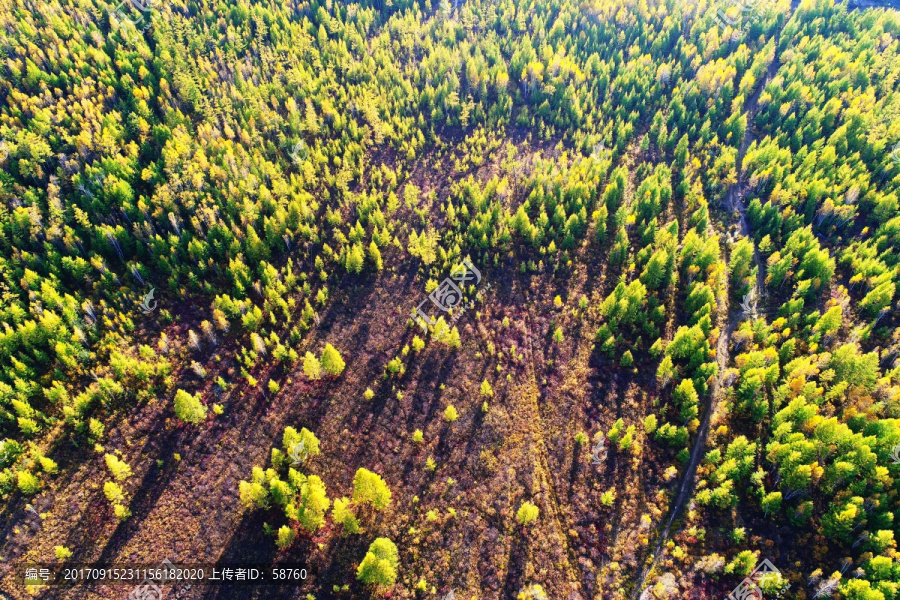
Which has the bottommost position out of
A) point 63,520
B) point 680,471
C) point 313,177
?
point 63,520

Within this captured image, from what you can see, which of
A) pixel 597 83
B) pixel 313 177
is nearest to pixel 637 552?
pixel 313 177

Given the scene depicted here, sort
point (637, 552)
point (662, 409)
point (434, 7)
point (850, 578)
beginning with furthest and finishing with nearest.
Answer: point (434, 7) → point (662, 409) → point (637, 552) → point (850, 578)

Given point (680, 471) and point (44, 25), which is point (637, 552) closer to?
point (680, 471)

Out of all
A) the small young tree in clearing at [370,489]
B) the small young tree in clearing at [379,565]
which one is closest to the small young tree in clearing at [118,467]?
the small young tree in clearing at [370,489]

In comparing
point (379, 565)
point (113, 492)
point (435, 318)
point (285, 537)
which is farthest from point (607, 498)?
point (113, 492)

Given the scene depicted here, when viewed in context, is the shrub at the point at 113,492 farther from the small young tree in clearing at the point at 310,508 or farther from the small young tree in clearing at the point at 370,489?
the small young tree in clearing at the point at 370,489

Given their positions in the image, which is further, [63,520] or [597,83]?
[597,83]

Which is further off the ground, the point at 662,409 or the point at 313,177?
the point at 313,177
